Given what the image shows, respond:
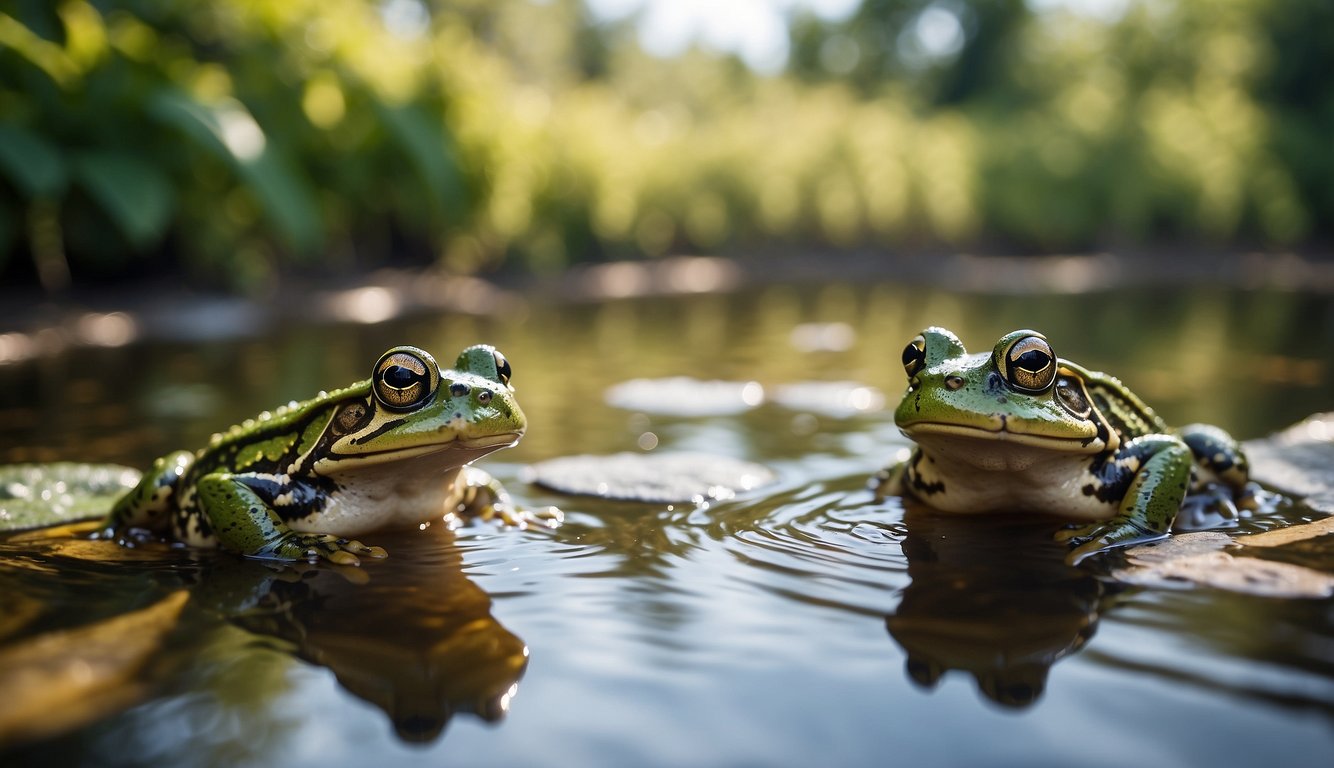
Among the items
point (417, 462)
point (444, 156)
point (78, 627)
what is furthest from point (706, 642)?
point (444, 156)

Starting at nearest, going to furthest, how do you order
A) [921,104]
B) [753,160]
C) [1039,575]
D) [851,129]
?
[1039,575]
[753,160]
[851,129]
[921,104]

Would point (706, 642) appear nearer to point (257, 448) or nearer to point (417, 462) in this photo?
point (417, 462)

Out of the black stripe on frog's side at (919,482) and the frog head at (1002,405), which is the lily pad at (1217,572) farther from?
the black stripe on frog's side at (919,482)

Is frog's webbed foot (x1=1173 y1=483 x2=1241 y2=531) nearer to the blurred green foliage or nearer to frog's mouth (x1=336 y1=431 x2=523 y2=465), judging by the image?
frog's mouth (x1=336 y1=431 x2=523 y2=465)

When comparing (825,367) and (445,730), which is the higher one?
(825,367)

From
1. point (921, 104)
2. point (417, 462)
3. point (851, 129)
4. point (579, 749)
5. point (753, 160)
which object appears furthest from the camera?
point (921, 104)

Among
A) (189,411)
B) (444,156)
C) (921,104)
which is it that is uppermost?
(921,104)

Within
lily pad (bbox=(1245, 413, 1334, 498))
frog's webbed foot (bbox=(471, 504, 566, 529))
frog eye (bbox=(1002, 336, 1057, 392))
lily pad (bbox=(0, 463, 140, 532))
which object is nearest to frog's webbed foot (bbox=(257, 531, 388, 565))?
frog's webbed foot (bbox=(471, 504, 566, 529))
